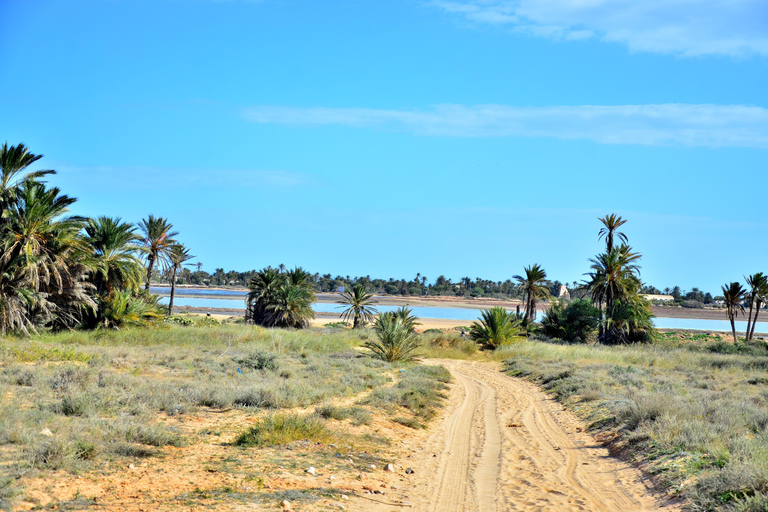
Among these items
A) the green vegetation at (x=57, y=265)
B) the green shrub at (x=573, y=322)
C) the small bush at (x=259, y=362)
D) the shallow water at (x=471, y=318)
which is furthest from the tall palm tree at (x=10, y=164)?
the shallow water at (x=471, y=318)

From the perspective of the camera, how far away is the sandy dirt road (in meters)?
7.29

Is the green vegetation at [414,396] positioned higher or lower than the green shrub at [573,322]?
lower

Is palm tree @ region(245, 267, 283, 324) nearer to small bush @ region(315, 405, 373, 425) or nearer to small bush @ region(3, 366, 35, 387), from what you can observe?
small bush @ region(3, 366, 35, 387)

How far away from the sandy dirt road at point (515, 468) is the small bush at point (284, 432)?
1613mm

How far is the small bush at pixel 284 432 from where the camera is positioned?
29.9 ft

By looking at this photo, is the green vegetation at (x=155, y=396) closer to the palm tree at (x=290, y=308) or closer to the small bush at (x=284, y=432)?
the small bush at (x=284, y=432)

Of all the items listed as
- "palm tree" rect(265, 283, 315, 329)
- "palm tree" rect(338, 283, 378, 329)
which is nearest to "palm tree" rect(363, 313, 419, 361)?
"palm tree" rect(265, 283, 315, 329)

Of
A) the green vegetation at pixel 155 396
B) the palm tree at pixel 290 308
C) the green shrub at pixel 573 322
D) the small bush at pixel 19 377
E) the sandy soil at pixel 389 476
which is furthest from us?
the green shrub at pixel 573 322

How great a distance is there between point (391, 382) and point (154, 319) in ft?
51.6

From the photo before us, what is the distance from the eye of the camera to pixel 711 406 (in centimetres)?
1259

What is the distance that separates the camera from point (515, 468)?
9062 millimetres

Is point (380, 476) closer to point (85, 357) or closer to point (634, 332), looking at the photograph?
point (85, 357)

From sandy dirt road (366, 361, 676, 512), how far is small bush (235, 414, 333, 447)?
1.61 m

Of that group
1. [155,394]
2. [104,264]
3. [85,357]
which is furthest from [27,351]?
[104,264]
